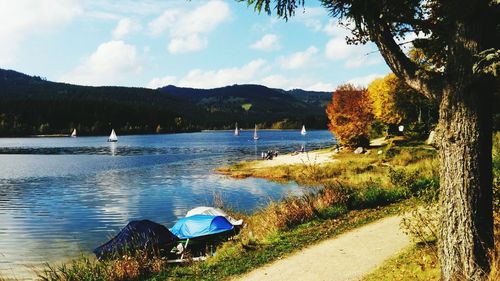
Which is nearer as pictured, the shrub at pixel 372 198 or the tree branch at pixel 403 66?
the tree branch at pixel 403 66

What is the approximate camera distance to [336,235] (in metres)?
18.1

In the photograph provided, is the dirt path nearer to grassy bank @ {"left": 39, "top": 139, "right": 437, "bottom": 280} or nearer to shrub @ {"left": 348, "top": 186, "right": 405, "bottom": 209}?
grassy bank @ {"left": 39, "top": 139, "right": 437, "bottom": 280}

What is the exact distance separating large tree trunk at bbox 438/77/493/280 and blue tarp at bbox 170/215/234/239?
55.9ft

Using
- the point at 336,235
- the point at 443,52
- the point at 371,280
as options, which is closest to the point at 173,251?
the point at 336,235

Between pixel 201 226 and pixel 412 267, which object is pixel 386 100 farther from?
pixel 412 267

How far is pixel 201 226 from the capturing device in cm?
2495

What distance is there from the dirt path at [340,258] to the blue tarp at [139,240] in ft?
25.7

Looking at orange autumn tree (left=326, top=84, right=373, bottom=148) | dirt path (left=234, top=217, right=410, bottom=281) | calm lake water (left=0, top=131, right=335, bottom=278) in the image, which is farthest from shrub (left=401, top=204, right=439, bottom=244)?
orange autumn tree (left=326, top=84, right=373, bottom=148)

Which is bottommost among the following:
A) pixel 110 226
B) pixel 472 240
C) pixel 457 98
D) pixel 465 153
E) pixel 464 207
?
pixel 110 226

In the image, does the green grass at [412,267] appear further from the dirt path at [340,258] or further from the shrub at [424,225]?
the dirt path at [340,258]

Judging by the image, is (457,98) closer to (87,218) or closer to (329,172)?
(87,218)

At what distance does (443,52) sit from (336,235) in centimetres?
929

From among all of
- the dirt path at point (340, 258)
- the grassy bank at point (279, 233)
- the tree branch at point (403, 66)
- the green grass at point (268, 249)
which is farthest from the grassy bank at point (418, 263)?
the green grass at point (268, 249)

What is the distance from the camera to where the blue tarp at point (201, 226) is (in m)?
24.6
